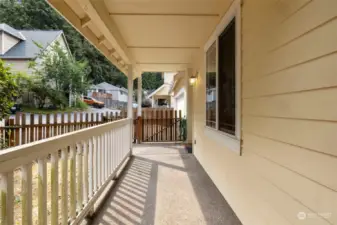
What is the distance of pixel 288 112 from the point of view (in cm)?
146

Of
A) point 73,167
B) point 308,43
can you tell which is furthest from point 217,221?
point 308,43

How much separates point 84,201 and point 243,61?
213 centimetres

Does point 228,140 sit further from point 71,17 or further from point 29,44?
point 29,44

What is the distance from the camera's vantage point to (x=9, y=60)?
46.2ft

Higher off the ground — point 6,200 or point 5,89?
point 5,89

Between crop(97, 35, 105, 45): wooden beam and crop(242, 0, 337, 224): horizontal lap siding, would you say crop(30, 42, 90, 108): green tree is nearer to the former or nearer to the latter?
crop(97, 35, 105, 45): wooden beam

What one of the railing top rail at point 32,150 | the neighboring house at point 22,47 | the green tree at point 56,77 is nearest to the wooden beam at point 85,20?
the railing top rail at point 32,150

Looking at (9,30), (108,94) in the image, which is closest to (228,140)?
(9,30)

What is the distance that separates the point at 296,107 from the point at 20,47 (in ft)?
60.8

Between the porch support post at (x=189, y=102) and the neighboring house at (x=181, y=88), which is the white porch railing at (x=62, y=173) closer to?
the porch support post at (x=189, y=102)

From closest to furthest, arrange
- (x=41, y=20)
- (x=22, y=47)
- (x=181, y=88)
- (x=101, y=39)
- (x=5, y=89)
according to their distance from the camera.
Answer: (x=101, y=39), (x=5, y=89), (x=181, y=88), (x=22, y=47), (x=41, y=20)

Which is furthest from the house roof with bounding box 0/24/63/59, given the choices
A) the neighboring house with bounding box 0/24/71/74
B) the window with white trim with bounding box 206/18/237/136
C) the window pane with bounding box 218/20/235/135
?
the window pane with bounding box 218/20/235/135

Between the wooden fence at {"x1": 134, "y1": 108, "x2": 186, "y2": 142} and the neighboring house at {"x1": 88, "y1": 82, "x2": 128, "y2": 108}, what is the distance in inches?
736

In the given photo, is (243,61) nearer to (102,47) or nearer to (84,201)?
(84,201)
